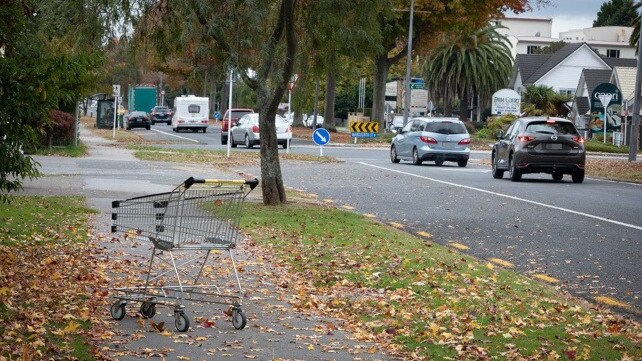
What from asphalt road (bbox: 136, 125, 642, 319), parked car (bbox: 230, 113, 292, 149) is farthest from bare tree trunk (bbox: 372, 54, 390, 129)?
asphalt road (bbox: 136, 125, 642, 319)

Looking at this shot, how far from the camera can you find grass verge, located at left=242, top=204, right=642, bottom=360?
899cm

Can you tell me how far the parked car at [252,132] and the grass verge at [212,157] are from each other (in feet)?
15.3

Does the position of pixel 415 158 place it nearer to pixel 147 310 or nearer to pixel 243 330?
pixel 147 310

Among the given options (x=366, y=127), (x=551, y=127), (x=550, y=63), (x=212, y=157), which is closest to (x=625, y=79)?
(x=550, y=63)

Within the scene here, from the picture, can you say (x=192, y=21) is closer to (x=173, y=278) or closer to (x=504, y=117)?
(x=173, y=278)

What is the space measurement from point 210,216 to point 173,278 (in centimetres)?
248

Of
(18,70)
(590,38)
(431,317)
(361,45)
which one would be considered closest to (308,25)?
(361,45)

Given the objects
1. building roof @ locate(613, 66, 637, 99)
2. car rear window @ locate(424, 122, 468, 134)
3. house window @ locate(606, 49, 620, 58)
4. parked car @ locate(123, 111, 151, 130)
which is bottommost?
parked car @ locate(123, 111, 151, 130)

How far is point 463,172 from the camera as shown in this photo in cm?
3497

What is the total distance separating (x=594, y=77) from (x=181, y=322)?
3427 inches

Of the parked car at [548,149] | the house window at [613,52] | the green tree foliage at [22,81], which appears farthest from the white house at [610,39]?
the green tree foliage at [22,81]

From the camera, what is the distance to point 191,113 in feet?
253

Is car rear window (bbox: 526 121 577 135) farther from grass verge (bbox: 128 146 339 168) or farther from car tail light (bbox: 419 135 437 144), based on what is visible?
grass verge (bbox: 128 146 339 168)

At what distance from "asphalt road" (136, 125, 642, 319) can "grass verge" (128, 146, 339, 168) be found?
2.55 meters
